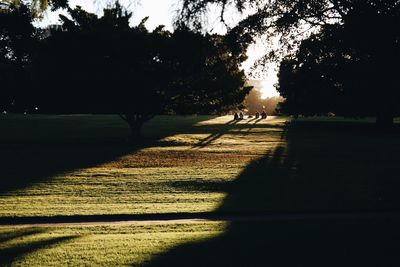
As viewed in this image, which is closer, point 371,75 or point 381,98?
point 371,75

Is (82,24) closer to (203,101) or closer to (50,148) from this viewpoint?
(50,148)

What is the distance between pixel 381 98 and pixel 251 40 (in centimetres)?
521

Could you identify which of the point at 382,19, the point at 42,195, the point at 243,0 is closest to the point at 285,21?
the point at 243,0

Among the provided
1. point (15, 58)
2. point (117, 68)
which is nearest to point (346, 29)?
point (117, 68)

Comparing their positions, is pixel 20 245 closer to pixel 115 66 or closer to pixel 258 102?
pixel 115 66

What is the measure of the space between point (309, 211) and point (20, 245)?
7708 millimetres

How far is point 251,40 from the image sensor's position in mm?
13992

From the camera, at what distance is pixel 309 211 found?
38.0ft

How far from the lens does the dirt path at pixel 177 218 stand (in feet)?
33.7

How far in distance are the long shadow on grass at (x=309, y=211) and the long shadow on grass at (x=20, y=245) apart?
250cm

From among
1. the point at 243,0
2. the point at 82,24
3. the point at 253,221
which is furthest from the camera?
the point at 82,24

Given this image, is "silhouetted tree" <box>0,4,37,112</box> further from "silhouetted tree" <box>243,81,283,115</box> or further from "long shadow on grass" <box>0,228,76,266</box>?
"silhouetted tree" <box>243,81,283,115</box>

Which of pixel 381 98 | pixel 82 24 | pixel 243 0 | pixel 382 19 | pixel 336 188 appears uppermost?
pixel 82 24

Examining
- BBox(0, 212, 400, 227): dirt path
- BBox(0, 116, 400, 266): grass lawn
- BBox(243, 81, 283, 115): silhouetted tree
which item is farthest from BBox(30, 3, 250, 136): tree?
BBox(243, 81, 283, 115): silhouetted tree
